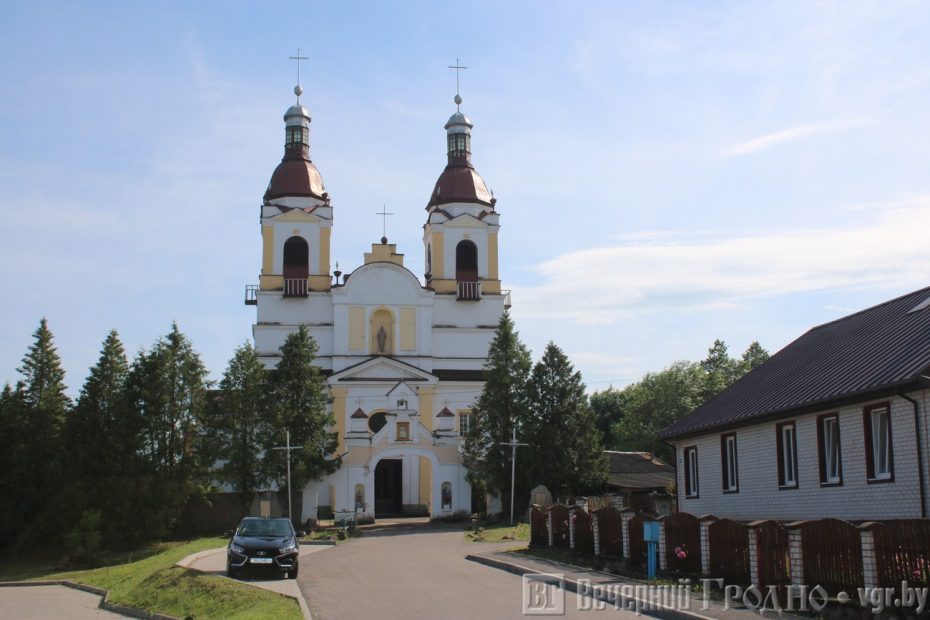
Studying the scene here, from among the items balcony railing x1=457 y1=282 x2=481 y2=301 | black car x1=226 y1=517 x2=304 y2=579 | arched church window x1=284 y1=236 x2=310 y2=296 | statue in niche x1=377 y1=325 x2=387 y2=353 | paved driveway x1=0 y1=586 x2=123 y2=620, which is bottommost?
paved driveway x1=0 y1=586 x2=123 y2=620

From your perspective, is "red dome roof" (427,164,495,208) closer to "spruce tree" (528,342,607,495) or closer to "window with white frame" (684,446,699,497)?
"spruce tree" (528,342,607,495)

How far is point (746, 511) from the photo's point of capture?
25.4 meters

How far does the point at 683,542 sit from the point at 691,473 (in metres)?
10.00

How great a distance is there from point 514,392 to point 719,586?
93.1 feet

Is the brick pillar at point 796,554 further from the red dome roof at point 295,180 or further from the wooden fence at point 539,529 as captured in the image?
the red dome roof at point 295,180

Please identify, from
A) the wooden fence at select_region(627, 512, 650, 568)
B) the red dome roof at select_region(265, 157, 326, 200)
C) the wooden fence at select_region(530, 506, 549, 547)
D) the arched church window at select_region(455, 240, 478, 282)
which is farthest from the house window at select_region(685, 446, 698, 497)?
the red dome roof at select_region(265, 157, 326, 200)

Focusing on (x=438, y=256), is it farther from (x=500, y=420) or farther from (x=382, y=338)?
(x=500, y=420)

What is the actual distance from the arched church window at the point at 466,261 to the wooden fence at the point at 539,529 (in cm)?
2978

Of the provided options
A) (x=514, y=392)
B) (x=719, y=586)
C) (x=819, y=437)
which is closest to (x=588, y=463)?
(x=514, y=392)

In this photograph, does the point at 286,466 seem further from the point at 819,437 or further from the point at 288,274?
the point at 819,437

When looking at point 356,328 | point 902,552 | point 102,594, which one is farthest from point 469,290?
point 902,552

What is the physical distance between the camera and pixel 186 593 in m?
22.3

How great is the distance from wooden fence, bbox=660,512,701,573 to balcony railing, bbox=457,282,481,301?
1464 inches

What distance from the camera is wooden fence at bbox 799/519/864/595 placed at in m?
14.9
